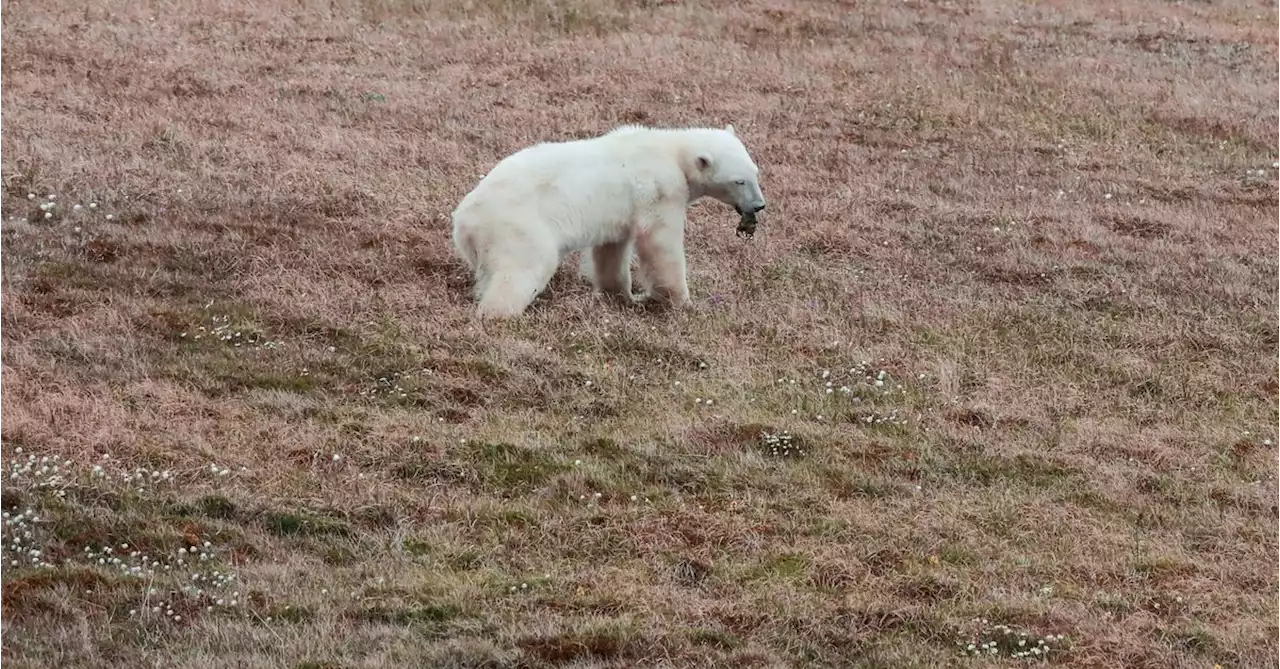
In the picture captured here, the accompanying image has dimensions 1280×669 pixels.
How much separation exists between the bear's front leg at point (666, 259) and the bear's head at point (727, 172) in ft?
1.32

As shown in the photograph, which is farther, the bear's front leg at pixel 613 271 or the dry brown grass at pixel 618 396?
the bear's front leg at pixel 613 271

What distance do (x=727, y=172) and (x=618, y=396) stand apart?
2.85 metres

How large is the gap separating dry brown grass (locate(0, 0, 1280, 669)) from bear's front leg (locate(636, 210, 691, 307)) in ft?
1.09

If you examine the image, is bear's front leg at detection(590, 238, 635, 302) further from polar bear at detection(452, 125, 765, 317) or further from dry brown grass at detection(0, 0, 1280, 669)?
dry brown grass at detection(0, 0, 1280, 669)

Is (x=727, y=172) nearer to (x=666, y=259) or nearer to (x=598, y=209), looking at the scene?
(x=666, y=259)

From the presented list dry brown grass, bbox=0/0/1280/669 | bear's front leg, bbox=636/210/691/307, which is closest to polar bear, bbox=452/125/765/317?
bear's front leg, bbox=636/210/691/307

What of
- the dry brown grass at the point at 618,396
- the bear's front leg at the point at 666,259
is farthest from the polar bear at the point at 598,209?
the dry brown grass at the point at 618,396

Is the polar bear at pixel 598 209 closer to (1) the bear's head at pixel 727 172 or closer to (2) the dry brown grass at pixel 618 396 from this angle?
(1) the bear's head at pixel 727 172

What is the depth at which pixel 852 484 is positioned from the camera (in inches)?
310

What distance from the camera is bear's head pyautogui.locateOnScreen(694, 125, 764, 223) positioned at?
11.0m

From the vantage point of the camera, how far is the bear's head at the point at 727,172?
36.1 feet

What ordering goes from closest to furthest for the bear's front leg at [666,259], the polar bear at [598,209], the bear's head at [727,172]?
the polar bear at [598,209] < the bear's front leg at [666,259] < the bear's head at [727,172]

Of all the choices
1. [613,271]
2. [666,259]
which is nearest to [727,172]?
[666,259]

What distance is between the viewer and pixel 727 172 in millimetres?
11078
